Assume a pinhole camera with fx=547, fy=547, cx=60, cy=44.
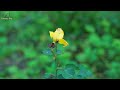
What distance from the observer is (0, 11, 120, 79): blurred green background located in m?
4.00

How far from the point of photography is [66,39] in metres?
4.25

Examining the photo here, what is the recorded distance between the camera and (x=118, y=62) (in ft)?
13.3

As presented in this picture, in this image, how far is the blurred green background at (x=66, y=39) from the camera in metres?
4.00

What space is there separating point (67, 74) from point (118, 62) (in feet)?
4.74
